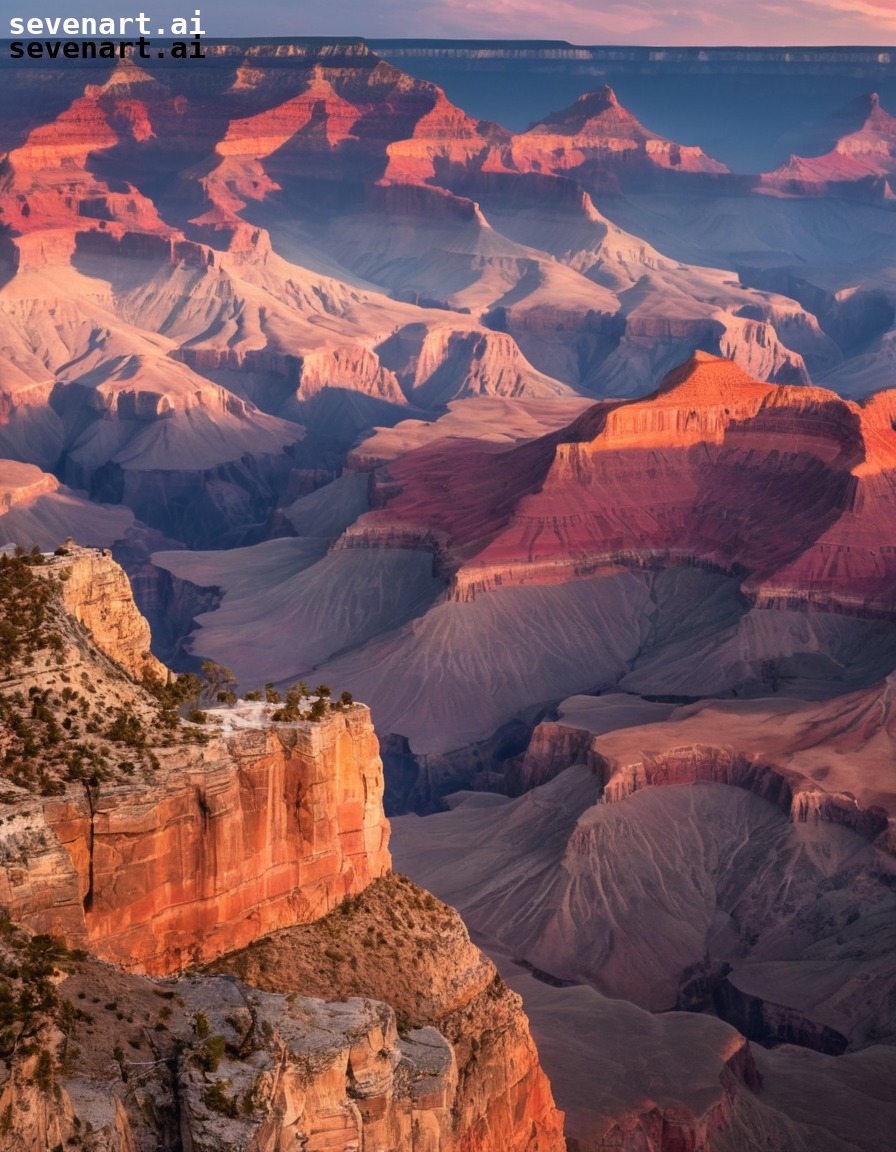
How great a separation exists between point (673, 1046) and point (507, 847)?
91.9 ft

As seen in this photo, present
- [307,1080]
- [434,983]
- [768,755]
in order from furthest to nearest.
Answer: [768,755] < [434,983] < [307,1080]

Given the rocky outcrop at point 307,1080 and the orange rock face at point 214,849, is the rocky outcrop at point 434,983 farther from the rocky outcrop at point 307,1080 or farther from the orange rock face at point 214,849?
the rocky outcrop at point 307,1080

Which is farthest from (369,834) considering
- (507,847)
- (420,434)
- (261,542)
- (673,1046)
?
(420,434)

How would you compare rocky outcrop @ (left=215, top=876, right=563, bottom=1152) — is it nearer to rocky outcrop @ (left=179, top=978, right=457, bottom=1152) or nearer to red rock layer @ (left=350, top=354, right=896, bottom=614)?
rocky outcrop @ (left=179, top=978, right=457, bottom=1152)

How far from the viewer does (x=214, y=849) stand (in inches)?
1383

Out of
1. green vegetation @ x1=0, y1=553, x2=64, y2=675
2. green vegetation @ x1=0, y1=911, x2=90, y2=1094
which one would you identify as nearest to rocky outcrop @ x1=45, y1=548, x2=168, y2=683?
green vegetation @ x1=0, y1=553, x2=64, y2=675

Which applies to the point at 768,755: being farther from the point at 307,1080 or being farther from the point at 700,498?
the point at 307,1080

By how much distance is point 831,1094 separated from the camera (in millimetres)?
62375

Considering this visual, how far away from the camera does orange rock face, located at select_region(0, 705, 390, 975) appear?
32250mm

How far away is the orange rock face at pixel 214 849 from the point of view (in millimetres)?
32250

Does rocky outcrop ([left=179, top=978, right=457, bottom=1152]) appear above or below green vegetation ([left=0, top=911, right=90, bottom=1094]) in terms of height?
below

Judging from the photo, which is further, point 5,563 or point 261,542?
point 261,542

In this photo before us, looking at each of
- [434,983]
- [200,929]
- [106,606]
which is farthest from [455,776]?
[200,929]

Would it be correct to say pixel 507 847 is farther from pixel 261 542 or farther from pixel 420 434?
pixel 420 434
